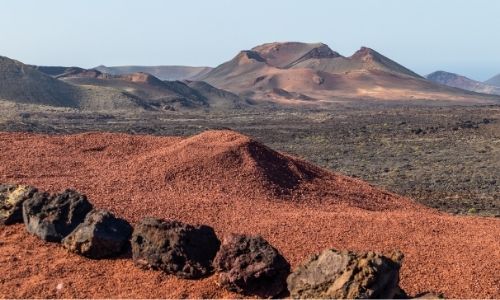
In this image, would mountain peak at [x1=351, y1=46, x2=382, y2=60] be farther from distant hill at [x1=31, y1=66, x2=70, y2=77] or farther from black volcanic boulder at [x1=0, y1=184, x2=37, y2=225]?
black volcanic boulder at [x1=0, y1=184, x2=37, y2=225]

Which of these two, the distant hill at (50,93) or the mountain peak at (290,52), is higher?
the mountain peak at (290,52)

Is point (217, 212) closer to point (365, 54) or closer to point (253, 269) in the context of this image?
point (253, 269)

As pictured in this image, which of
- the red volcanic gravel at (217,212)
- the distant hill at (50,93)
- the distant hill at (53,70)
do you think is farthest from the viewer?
the distant hill at (53,70)

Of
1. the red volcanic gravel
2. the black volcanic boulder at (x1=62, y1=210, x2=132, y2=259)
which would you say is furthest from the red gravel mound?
the black volcanic boulder at (x1=62, y1=210, x2=132, y2=259)

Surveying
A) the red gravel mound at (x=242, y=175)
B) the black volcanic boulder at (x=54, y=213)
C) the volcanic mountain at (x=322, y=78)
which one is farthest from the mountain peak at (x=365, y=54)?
the black volcanic boulder at (x=54, y=213)

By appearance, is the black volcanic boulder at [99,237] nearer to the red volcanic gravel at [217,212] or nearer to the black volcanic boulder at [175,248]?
the red volcanic gravel at [217,212]

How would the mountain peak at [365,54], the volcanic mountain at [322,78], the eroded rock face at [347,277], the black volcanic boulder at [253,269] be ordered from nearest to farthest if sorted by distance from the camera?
the eroded rock face at [347,277]
the black volcanic boulder at [253,269]
the volcanic mountain at [322,78]
the mountain peak at [365,54]

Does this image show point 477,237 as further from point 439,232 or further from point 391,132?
point 391,132
